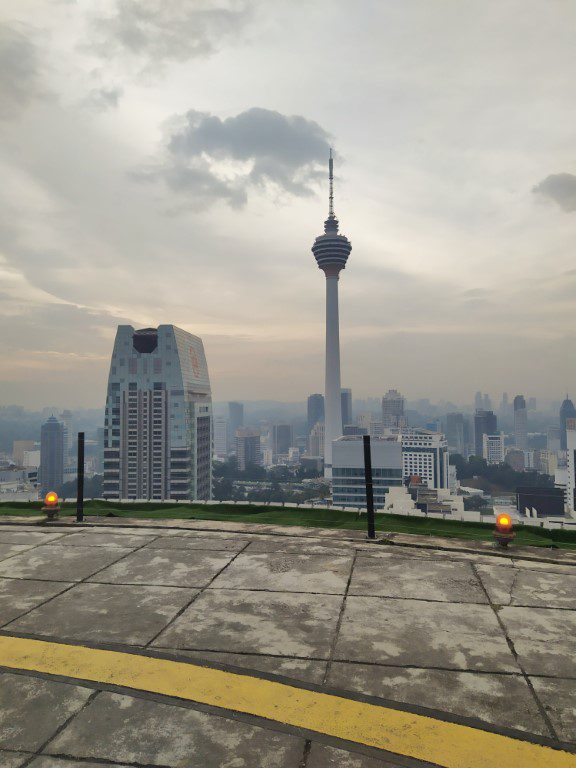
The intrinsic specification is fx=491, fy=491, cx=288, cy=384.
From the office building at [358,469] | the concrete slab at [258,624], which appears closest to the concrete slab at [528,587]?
the concrete slab at [258,624]

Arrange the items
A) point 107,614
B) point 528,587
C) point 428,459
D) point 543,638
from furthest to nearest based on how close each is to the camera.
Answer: point 428,459, point 528,587, point 107,614, point 543,638

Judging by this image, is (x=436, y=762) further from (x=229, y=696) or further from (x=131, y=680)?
(x=131, y=680)

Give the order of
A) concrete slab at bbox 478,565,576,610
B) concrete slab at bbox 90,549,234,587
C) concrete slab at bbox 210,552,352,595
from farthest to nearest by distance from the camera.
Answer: concrete slab at bbox 90,549,234,587, concrete slab at bbox 210,552,352,595, concrete slab at bbox 478,565,576,610

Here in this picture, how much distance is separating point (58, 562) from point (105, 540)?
1468 millimetres

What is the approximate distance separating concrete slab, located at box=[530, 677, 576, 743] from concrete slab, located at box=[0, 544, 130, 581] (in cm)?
606

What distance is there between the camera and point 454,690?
167 inches

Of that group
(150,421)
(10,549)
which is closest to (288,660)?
(10,549)

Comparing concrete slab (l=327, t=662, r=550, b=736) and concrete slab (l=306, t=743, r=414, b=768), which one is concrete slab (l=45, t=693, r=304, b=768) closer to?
concrete slab (l=306, t=743, r=414, b=768)

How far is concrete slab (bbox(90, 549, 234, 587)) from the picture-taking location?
7137mm

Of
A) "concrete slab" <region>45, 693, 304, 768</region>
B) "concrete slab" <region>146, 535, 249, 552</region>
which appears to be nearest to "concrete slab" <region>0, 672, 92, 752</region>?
"concrete slab" <region>45, 693, 304, 768</region>

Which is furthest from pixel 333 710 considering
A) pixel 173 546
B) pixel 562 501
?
pixel 562 501

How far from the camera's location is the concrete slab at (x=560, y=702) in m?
3.68

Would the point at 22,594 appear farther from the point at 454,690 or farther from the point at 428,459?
the point at 428,459

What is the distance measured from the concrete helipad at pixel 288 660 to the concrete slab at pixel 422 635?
0.02 metres
